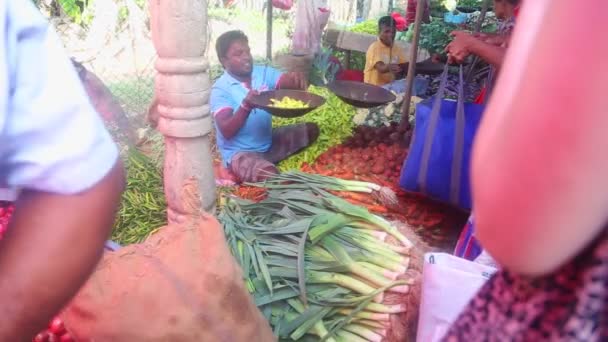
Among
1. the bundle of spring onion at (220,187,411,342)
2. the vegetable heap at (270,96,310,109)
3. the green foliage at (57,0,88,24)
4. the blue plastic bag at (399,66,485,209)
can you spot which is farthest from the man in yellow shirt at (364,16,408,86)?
the bundle of spring onion at (220,187,411,342)

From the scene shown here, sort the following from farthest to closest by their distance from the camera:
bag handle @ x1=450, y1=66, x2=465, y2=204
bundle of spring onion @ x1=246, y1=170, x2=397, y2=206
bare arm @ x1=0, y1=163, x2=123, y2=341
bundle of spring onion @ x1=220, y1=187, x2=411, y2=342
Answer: bundle of spring onion @ x1=246, y1=170, x2=397, y2=206, bag handle @ x1=450, y1=66, x2=465, y2=204, bundle of spring onion @ x1=220, y1=187, x2=411, y2=342, bare arm @ x1=0, y1=163, x2=123, y2=341

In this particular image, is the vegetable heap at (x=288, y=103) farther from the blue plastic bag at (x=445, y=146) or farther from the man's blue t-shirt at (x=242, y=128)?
the blue plastic bag at (x=445, y=146)

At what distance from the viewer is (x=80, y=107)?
0.59 meters

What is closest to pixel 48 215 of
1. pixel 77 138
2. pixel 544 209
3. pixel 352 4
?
pixel 77 138

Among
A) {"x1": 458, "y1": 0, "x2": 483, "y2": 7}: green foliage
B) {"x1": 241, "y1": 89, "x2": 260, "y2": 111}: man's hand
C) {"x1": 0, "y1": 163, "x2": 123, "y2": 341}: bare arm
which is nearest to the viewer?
{"x1": 0, "y1": 163, "x2": 123, "y2": 341}: bare arm

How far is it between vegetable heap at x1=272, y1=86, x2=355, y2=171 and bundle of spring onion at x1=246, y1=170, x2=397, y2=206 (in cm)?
112

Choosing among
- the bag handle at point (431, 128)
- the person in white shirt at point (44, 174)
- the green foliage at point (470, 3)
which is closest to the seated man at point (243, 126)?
the bag handle at point (431, 128)

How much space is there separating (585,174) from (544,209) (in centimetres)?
5

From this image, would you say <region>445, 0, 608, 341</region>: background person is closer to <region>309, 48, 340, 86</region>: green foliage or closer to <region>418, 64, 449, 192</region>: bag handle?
<region>418, 64, 449, 192</region>: bag handle

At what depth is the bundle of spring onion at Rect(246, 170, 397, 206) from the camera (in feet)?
9.44

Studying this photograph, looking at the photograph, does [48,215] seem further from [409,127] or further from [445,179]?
[409,127]

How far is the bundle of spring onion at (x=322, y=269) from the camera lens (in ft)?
6.97

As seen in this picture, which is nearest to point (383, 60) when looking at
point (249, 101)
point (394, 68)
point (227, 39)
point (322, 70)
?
point (394, 68)

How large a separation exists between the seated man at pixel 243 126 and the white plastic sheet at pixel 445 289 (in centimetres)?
229
